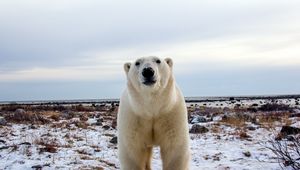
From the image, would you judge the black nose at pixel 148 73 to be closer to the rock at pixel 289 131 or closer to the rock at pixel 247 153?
the rock at pixel 247 153

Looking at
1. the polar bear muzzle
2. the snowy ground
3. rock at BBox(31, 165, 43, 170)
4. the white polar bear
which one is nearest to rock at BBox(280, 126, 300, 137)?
the snowy ground

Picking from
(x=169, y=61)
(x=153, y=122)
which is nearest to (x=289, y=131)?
(x=169, y=61)

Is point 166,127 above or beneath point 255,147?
above

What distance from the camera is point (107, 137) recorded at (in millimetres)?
9797

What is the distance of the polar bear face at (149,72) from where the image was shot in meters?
4.11

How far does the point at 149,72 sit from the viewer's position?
13.4 ft

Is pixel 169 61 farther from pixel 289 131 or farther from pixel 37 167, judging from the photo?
pixel 289 131

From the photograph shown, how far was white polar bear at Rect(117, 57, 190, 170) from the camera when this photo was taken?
4363mm

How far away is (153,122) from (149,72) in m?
0.66

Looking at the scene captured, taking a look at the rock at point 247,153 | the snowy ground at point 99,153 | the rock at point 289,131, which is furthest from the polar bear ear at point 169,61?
the rock at point 289,131

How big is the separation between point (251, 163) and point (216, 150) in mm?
1455

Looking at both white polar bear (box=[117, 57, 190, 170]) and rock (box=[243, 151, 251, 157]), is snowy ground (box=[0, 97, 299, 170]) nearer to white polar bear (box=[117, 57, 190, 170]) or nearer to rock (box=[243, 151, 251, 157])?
rock (box=[243, 151, 251, 157])

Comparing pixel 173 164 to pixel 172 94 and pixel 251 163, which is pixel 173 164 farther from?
pixel 251 163

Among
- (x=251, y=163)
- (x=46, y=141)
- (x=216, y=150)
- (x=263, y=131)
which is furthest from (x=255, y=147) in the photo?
(x=46, y=141)
